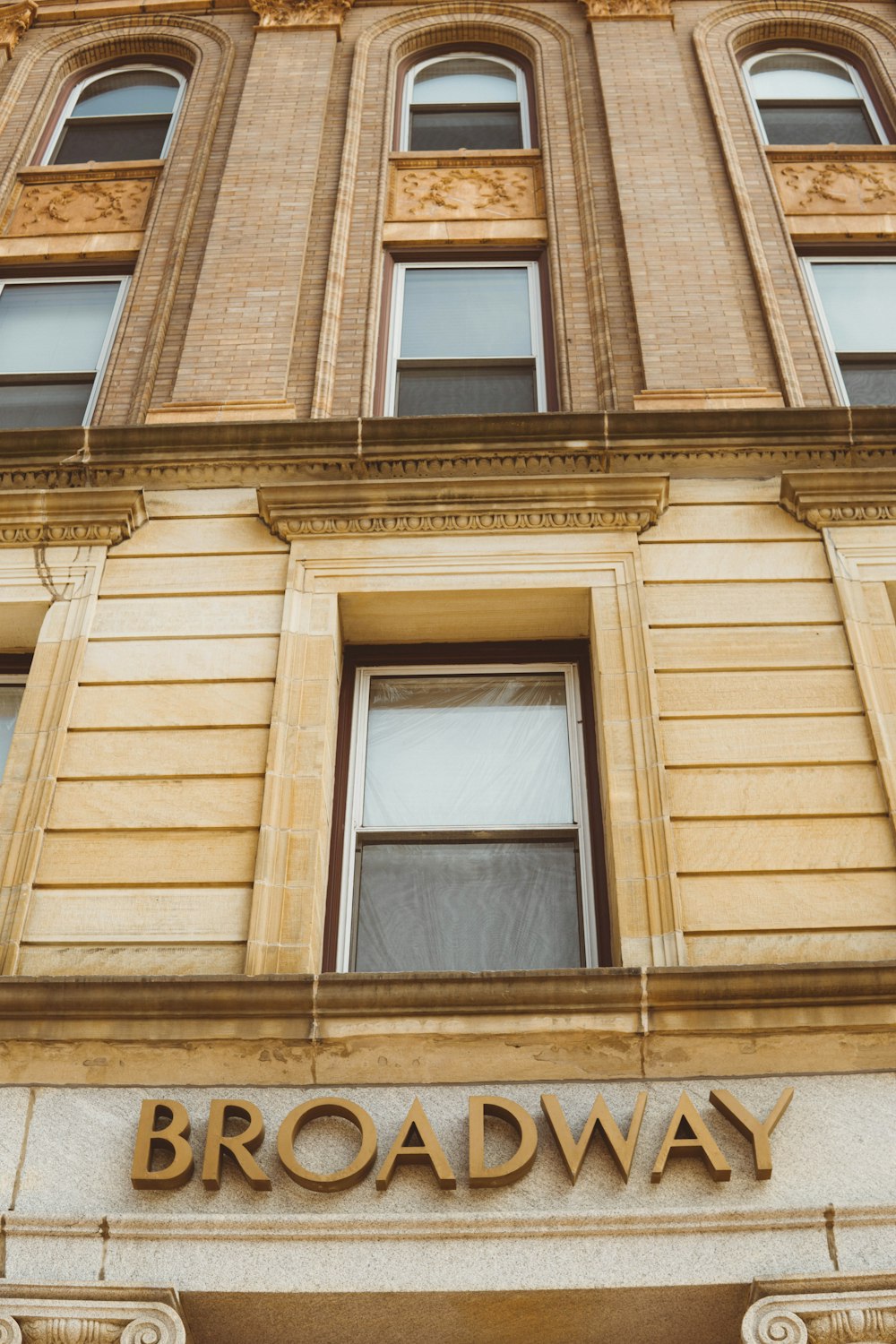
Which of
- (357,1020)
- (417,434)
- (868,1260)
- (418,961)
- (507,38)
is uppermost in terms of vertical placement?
(507,38)

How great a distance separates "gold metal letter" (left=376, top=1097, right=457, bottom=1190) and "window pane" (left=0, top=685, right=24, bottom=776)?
3909mm

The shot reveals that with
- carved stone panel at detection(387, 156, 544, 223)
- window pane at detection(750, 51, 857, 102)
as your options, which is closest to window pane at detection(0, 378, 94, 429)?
carved stone panel at detection(387, 156, 544, 223)

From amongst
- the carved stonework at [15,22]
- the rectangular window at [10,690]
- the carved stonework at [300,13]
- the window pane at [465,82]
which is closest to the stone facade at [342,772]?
the rectangular window at [10,690]

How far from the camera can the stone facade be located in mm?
6105

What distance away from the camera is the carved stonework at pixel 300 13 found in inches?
639

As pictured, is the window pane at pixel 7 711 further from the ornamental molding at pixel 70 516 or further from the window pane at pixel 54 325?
the window pane at pixel 54 325

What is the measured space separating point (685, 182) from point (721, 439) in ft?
14.7

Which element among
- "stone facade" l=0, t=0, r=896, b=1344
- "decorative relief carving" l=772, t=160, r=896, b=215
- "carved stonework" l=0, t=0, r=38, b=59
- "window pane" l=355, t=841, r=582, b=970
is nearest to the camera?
"stone facade" l=0, t=0, r=896, b=1344

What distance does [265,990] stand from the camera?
A: 6.79 meters

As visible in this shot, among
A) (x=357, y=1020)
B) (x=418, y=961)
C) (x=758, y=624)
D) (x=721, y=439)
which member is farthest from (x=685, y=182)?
(x=357, y=1020)

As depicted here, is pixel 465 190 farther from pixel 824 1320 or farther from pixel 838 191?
pixel 824 1320

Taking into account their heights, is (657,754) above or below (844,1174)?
above

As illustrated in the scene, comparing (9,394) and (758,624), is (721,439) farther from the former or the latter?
(9,394)

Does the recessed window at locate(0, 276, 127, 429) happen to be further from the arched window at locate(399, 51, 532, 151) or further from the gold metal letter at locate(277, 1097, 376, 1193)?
the gold metal letter at locate(277, 1097, 376, 1193)
